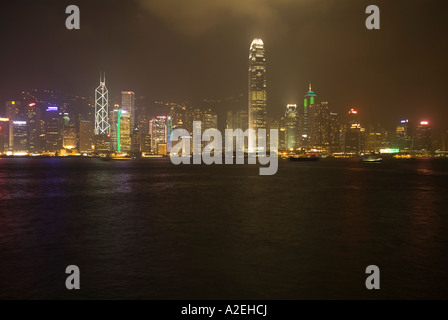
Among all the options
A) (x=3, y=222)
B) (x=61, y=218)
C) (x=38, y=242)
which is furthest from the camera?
(x=61, y=218)

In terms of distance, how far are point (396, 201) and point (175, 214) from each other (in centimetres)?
2237

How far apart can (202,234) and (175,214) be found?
9.04 meters

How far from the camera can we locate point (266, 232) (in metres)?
24.4

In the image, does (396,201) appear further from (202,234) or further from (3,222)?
(3,222)
